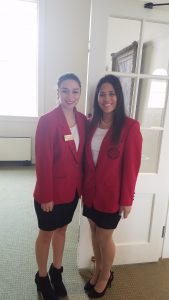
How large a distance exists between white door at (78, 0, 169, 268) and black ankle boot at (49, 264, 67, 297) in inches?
9.3

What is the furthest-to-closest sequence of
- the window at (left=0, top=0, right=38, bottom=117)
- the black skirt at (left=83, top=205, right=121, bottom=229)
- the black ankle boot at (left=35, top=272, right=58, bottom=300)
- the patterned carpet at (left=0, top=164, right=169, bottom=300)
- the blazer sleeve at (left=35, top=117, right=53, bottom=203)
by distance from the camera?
the window at (left=0, top=0, right=38, bottom=117)
the patterned carpet at (left=0, top=164, right=169, bottom=300)
the black ankle boot at (left=35, top=272, right=58, bottom=300)
the black skirt at (left=83, top=205, right=121, bottom=229)
the blazer sleeve at (left=35, top=117, right=53, bottom=203)

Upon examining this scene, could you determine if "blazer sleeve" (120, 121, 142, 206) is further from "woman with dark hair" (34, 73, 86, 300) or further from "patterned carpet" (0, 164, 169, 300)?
"patterned carpet" (0, 164, 169, 300)

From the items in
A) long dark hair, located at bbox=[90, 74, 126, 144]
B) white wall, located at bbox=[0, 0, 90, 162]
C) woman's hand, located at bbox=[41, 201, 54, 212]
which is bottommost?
woman's hand, located at bbox=[41, 201, 54, 212]

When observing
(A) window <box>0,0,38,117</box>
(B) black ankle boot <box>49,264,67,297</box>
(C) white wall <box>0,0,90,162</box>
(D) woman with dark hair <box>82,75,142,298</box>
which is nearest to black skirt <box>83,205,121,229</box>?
(D) woman with dark hair <box>82,75,142,298</box>

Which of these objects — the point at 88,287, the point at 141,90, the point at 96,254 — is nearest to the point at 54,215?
the point at 96,254

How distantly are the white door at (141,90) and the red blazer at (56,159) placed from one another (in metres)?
0.35

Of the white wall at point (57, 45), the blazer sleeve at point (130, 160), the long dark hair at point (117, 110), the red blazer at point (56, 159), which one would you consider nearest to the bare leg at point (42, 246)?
the red blazer at point (56, 159)

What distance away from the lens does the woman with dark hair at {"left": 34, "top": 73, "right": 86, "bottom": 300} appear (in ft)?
4.26

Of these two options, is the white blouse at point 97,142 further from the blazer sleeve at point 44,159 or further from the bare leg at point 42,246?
the bare leg at point 42,246

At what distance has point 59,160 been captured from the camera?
52.4 inches

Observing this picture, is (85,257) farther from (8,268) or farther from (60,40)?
(60,40)

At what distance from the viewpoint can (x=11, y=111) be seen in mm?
4242

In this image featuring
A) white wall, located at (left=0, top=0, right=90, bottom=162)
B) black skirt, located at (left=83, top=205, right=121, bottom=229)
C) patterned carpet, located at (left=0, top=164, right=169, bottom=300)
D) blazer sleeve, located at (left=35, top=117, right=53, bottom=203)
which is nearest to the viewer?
blazer sleeve, located at (left=35, top=117, right=53, bottom=203)

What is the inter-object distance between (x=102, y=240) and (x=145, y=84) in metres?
1.06
